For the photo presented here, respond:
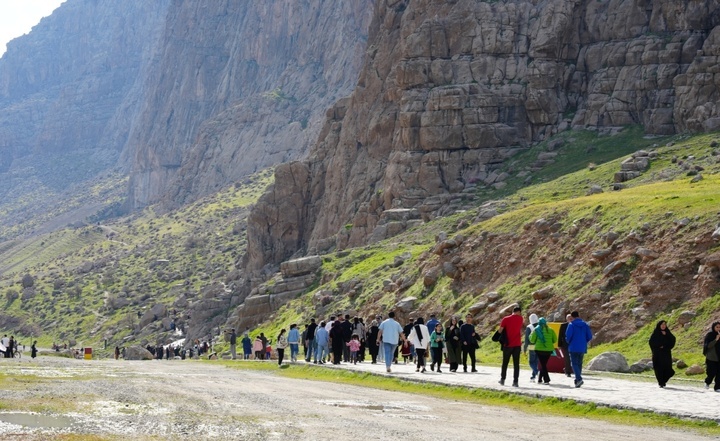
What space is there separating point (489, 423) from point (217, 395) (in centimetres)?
985

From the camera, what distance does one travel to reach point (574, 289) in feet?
149

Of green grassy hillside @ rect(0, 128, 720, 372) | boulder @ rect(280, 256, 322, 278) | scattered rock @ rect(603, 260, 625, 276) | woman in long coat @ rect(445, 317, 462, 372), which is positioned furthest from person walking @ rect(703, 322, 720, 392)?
boulder @ rect(280, 256, 322, 278)

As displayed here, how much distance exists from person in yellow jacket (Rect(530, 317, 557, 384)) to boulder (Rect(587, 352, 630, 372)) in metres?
5.18

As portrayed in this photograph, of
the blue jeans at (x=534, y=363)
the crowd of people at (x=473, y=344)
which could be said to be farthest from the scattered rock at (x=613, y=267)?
the blue jeans at (x=534, y=363)

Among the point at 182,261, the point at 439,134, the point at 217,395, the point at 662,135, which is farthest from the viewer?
the point at 182,261

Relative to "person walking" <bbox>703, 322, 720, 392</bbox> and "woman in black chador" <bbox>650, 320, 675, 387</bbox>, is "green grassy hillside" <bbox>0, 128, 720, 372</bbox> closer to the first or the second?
"woman in black chador" <bbox>650, 320, 675, 387</bbox>

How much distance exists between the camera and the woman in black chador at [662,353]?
1200 inches

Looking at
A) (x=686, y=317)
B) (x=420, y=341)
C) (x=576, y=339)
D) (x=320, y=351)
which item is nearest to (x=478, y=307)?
(x=320, y=351)

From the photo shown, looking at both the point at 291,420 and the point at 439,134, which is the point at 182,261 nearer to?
the point at 439,134

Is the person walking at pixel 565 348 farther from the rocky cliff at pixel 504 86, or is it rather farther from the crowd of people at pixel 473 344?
the rocky cliff at pixel 504 86

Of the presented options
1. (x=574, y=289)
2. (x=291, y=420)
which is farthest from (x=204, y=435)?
(x=574, y=289)

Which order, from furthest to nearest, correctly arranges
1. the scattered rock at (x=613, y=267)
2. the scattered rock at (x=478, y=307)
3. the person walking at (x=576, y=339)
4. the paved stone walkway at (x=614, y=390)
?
the scattered rock at (x=478, y=307), the scattered rock at (x=613, y=267), the person walking at (x=576, y=339), the paved stone walkway at (x=614, y=390)

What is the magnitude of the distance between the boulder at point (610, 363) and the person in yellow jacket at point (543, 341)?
518 centimetres

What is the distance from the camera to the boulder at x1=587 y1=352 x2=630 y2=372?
36844 millimetres
